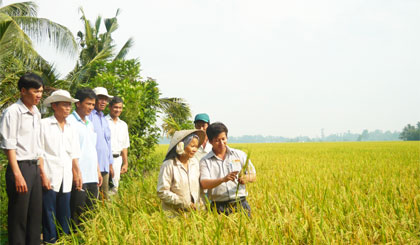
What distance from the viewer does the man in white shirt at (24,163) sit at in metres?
2.81

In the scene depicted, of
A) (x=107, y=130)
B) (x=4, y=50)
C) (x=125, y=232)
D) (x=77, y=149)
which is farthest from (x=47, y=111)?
(x=125, y=232)

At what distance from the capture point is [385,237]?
8.40 ft

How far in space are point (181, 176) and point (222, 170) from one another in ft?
1.14

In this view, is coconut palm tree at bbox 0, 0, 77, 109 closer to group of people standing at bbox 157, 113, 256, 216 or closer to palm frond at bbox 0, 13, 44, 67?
palm frond at bbox 0, 13, 44, 67

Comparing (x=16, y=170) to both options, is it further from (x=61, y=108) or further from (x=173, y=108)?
(x=173, y=108)

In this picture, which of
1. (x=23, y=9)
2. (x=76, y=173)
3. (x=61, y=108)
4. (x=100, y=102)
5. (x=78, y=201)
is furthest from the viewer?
(x=23, y=9)

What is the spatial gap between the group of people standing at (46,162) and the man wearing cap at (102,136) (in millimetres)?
147

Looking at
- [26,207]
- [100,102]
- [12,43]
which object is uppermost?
[12,43]

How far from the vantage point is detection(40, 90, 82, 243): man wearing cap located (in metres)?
3.15

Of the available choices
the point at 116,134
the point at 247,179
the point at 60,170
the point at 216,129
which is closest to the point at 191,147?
the point at 216,129

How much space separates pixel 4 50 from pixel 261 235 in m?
7.66

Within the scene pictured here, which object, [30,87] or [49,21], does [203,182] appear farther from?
[49,21]

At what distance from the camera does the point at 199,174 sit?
2879 mm

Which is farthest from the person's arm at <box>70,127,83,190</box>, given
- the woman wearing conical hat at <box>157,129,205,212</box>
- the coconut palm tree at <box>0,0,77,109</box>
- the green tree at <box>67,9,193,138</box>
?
the green tree at <box>67,9,193,138</box>
